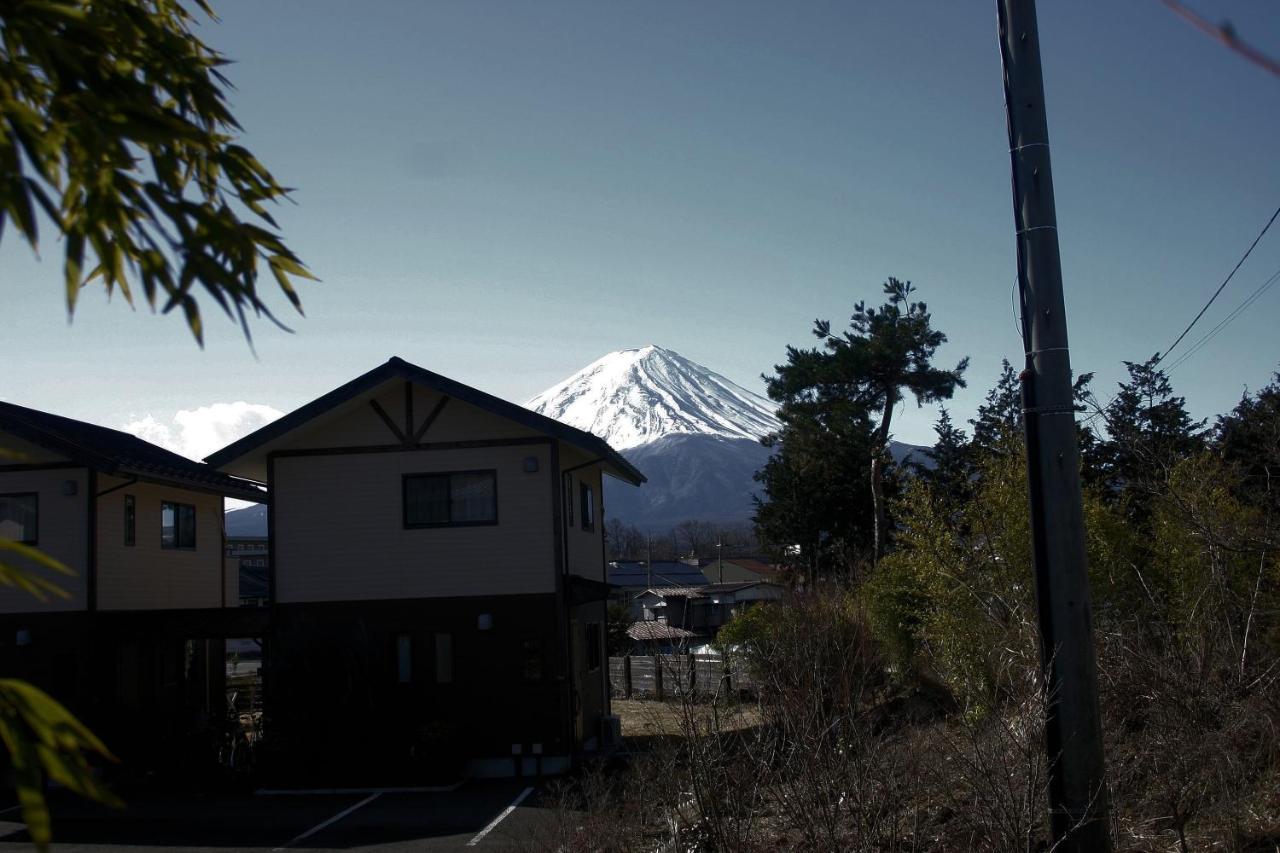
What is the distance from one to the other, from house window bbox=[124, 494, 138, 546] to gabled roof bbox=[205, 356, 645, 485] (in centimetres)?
294

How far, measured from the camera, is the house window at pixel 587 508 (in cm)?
2241

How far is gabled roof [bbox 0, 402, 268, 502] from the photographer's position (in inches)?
776

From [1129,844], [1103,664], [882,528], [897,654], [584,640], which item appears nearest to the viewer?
[1129,844]

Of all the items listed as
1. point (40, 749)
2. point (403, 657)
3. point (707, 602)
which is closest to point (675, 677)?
point (40, 749)

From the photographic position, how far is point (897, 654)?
86.2 ft

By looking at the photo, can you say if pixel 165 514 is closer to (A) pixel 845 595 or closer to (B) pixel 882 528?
(A) pixel 845 595

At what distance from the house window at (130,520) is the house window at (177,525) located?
1.27 meters

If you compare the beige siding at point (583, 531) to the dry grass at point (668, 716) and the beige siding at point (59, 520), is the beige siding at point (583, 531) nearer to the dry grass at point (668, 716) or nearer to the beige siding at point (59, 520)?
the dry grass at point (668, 716)

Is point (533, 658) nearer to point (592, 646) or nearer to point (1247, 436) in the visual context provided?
point (592, 646)

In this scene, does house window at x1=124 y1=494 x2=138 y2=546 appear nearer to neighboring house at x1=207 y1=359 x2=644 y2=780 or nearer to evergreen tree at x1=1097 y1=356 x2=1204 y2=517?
neighboring house at x1=207 y1=359 x2=644 y2=780

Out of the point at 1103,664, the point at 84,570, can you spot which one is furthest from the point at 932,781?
the point at 84,570

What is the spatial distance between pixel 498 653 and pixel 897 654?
10.4 meters

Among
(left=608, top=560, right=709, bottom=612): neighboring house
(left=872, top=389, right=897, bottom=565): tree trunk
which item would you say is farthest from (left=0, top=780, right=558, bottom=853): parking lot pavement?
(left=608, top=560, right=709, bottom=612): neighboring house

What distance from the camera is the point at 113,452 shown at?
21000 mm
